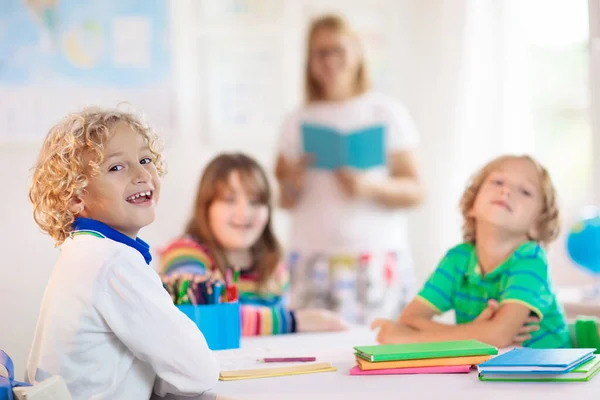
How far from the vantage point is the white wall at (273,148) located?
3.30 meters

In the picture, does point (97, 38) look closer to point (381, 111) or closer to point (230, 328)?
point (381, 111)

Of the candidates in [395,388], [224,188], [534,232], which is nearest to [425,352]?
[395,388]

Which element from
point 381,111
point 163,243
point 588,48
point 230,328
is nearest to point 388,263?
point 381,111

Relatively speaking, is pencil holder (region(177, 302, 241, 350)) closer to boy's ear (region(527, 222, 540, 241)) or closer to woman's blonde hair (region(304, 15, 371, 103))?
boy's ear (region(527, 222, 540, 241))

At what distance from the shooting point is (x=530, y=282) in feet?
5.74

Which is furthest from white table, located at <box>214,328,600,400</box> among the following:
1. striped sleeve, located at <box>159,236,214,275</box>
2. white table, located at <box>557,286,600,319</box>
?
white table, located at <box>557,286,600,319</box>

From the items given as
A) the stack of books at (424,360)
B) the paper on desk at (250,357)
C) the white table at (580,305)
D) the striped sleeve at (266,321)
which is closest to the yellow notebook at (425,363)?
the stack of books at (424,360)

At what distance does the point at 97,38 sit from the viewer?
3613 millimetres

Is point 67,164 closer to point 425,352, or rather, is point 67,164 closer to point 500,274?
point 425,352

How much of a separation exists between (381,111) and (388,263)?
59 cm

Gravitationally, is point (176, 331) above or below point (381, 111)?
below

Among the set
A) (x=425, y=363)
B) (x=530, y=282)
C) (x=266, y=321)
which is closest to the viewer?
(x=425, y=363)

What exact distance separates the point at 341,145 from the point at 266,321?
1.21m

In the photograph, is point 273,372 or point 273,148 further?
point 273,148
